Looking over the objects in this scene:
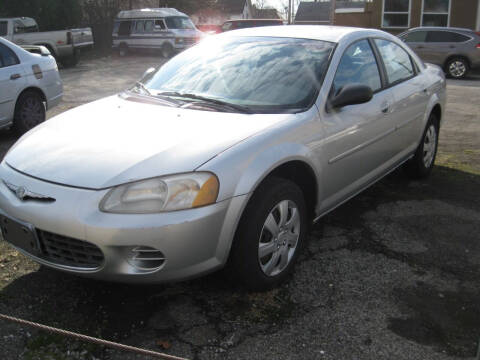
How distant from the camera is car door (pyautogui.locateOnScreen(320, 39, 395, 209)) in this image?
11.7ft

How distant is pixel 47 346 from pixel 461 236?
10.1 ft

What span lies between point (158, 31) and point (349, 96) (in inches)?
792

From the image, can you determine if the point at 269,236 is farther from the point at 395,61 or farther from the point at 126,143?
the point at 395,61

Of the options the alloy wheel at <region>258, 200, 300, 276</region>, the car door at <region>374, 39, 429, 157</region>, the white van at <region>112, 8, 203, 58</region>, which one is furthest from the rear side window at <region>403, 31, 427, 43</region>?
the alloy wheel at <region>258, 200, 300, 276</region>

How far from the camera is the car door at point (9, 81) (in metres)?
6.62

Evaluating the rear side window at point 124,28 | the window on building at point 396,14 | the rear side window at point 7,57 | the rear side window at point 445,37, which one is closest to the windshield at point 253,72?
the rear side window at point 7,57

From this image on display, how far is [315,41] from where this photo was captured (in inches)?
156

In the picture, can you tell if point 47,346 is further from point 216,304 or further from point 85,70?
point 85,70

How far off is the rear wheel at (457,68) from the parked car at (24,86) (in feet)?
40.5

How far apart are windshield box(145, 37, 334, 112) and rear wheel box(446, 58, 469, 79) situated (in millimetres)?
13336

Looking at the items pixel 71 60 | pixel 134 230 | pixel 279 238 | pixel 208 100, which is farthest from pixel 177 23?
pixel 134 230

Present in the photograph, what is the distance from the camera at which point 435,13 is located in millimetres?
23844

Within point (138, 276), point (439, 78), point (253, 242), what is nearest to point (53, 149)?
point (138, 276)

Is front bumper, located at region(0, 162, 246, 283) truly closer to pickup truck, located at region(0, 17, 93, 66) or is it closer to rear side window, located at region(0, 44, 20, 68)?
rear side window, located at region(0, 44, 20, 68)
